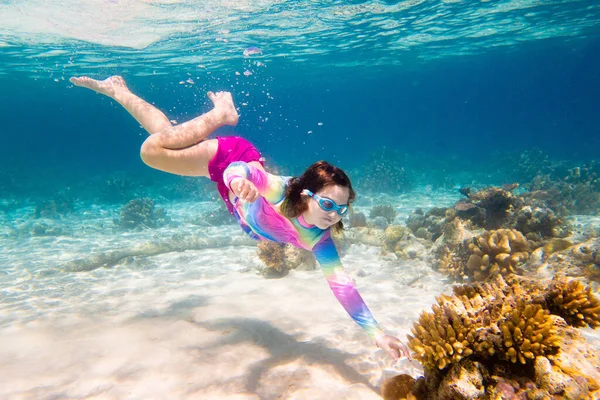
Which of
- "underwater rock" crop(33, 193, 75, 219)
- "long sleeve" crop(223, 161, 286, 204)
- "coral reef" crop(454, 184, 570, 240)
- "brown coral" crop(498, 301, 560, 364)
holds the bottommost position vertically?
"underwater rock" crop(33, 193, 75, 219)

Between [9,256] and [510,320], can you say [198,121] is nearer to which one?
[510,320]

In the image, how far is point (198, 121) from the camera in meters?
4.54

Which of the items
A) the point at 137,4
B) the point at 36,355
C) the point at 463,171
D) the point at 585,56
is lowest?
the point at 463,171

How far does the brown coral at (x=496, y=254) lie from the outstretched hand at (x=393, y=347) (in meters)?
3.98

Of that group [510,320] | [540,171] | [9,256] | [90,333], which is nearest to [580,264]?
[510,320]

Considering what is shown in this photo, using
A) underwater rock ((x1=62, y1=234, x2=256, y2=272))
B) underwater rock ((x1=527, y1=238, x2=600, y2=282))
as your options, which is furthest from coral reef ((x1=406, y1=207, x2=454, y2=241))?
underwater rock ((x1=62, y1=234, x2=256, y2=272))

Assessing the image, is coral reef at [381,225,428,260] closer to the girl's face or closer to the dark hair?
the dark hair

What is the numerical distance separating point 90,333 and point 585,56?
209ft

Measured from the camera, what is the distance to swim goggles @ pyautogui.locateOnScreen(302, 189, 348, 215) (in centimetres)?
322

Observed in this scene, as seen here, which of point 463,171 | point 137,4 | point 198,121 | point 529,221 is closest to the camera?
point 198,121

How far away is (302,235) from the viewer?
3832mm

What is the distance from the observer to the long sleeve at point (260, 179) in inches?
121

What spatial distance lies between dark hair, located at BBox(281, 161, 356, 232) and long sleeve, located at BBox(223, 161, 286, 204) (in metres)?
0.10

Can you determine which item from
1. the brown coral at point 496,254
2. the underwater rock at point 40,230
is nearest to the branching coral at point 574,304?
the brown coral at point 496,254
